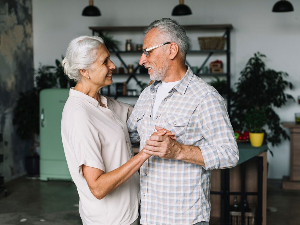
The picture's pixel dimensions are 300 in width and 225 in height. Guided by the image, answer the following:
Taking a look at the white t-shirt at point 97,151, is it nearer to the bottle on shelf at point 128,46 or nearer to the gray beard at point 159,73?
the gray beard at point 159,73

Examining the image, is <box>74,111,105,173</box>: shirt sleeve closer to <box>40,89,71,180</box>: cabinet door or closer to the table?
the table

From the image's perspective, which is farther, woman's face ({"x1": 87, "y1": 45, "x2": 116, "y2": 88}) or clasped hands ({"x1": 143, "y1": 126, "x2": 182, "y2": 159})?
woman's face ({"x1": 87, "y1": 45, "x2": 116, "y2": 88})

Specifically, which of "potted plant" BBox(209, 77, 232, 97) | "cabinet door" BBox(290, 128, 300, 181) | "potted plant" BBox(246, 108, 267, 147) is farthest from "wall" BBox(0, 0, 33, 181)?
"cabinet door" BBox(290, 128, 300, 181)

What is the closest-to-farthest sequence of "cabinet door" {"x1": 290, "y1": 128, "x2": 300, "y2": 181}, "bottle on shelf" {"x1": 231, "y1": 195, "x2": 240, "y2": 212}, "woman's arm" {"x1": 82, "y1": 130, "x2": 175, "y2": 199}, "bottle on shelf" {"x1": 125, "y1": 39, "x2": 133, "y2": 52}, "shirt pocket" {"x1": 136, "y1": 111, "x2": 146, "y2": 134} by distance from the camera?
"woman's arm" {"x1": 82, "y1": 130, "x2": 175, "y2": 199} < "shirt pocket" {"x1": 136, "y1": 111, "x2": 146, "y2": 134} < "bottle on shelf" {"x1": 231, "y1": 195, "x2": 240, "y2": 212} < "cabinet door" {"x1": 290, "y1": 128, "x2": 300, "y2": 181} < "bottle on shelf" {"x1": 125, "y1": 39, "x2": 133, "y2": 52}

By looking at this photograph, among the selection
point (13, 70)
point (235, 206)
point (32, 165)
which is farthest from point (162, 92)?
point (32, 165)

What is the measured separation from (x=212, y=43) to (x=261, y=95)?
127 cm

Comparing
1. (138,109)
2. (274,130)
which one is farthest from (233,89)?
(138,109)

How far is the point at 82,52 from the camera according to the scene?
7.09 ft

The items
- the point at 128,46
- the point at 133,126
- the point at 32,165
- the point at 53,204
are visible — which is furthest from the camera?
the point at 128,46

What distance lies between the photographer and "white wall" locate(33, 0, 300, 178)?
705 centimetres

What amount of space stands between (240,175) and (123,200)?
Result: 2.62m

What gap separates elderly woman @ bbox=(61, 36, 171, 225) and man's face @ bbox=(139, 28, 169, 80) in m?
0.24

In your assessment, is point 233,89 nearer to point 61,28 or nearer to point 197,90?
point 61,28

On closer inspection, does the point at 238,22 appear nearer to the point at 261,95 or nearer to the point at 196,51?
the point at 196,51
